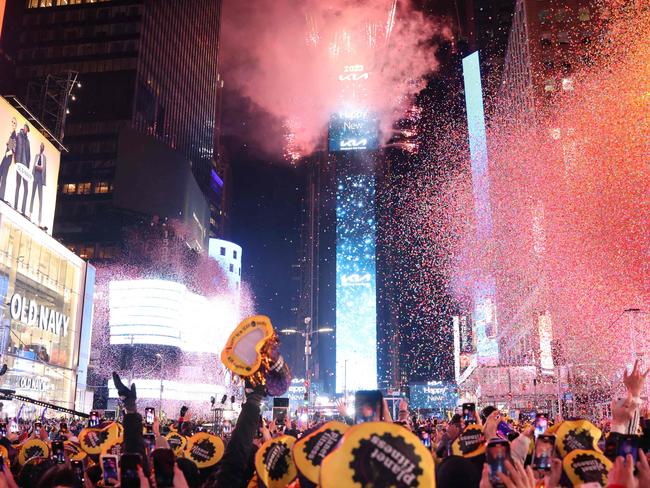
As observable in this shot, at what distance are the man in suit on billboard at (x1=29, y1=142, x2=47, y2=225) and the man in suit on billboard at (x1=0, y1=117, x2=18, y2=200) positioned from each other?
2.90 m

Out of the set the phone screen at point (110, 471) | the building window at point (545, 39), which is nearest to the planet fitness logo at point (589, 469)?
the phone screen at point (110, 471)

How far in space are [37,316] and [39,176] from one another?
25.9ft

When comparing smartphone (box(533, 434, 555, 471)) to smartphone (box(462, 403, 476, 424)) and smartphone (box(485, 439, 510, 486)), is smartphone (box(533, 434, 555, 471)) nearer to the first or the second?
smartphone (box(485, 439, 510, 486))

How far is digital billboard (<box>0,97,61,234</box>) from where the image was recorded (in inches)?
1276

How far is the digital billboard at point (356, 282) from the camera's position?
119 m

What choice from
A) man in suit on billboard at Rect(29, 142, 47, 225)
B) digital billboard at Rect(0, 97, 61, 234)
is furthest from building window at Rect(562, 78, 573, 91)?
man in suit on billboard at Rect(29, 142, 47, 225)

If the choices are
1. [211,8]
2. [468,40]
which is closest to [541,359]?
[468,40]

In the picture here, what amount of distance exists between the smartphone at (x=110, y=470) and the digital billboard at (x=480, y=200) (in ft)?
181

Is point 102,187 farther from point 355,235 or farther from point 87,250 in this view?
point 355,235

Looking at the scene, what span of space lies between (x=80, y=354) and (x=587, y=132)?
37.3 metres

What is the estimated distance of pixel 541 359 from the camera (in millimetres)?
48812

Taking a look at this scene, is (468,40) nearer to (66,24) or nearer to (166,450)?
(66,24)

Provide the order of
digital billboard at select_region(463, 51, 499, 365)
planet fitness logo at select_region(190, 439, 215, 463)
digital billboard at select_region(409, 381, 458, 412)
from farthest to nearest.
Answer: digital billboard at select_region(409, 381, 458, 412), digital billboard at select_region(463, 51, 499, 365), planet fitness logo at select_region(190, 439, 215, 463)

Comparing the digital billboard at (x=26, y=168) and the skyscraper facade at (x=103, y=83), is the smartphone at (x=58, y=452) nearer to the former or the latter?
the digital billboard at (x=26, y=168)
